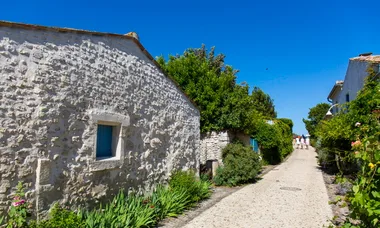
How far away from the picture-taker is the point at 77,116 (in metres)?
5.08

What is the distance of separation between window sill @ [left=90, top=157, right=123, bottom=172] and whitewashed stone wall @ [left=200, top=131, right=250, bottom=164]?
742cm

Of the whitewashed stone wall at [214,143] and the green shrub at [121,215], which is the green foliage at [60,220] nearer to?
the green shrub at [121,215]

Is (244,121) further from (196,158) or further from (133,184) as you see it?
(133,184)

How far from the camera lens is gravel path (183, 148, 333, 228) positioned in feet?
19.1

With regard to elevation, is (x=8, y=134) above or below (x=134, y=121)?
below

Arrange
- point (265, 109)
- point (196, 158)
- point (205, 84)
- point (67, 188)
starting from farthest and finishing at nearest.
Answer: point (265, 109), point (205, 84), point (196, 158), point (67, 188)

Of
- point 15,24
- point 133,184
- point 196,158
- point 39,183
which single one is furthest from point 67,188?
point 196,158

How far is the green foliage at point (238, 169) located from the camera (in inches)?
405

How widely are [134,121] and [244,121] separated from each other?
7.86 m

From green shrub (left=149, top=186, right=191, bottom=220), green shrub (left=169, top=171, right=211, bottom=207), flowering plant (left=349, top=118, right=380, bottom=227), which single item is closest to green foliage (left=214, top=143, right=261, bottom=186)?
green shrub (left=169, top=171, right=211, bottom=207)

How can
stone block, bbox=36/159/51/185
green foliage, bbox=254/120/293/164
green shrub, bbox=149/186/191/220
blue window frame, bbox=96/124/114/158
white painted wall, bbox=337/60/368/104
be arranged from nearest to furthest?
stone block, bbox=36/159/51/185, blue window frame, bbox=96/124/114/158, green shrub, bbox=149/186/191/220, white painted wall, bbox=337/60/368/104, green foliage, bbox=254/120/293/164

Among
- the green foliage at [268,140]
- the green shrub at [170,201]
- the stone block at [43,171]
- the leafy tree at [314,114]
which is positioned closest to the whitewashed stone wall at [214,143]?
the green foliage at [268,140]

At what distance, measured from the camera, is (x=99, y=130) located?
227 inches

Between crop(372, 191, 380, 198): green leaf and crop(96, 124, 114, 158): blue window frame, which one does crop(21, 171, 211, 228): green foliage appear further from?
crop(372, 191, 380, 198): green leaf
